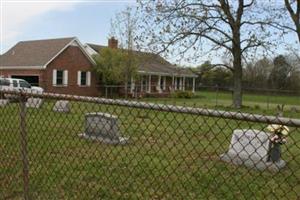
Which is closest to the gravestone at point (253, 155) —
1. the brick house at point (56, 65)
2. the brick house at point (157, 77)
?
the brick house at point (56, 65)

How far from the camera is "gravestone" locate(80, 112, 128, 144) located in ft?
31.1

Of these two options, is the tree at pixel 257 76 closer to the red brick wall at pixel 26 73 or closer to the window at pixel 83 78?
the window at pixel 83 78

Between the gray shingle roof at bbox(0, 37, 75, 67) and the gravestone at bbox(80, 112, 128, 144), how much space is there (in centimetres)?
2622

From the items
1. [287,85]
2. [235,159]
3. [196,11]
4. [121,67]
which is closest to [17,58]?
[121,67]

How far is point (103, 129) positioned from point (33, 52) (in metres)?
30.5

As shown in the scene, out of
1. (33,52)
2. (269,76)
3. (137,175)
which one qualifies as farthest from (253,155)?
(269,76)

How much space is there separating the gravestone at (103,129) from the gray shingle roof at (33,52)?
2622 centimetres

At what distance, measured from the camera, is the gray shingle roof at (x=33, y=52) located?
120ft

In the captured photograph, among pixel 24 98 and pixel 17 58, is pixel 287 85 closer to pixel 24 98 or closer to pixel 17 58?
pixel 17 58

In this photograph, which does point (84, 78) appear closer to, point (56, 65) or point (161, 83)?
point (56, 65)

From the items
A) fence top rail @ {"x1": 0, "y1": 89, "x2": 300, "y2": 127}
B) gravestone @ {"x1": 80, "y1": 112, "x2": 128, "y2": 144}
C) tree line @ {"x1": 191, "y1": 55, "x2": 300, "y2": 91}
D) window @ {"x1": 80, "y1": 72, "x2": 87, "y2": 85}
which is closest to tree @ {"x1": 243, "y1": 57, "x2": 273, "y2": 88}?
tree line @ {"x1": 191, "y1": 55, "x2": 300, "y2": 91}

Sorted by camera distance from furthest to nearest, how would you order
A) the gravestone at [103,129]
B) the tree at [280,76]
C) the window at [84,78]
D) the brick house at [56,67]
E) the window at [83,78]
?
the tree at [280,76], the window at [83,78], the window at [84,78], the brick house at [56,67], the gravestone at [103,129]

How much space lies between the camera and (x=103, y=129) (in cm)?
1002

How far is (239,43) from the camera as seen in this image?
29.1m
